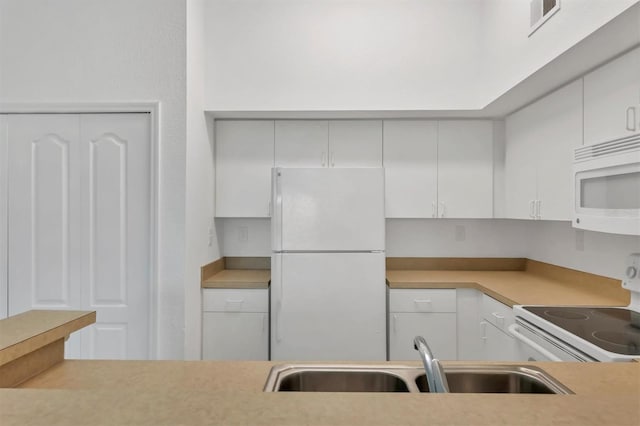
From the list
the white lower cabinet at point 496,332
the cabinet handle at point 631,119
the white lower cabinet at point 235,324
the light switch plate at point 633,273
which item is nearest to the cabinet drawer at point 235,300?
the white lower cabinet at point 235,324

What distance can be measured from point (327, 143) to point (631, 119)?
6.14ft

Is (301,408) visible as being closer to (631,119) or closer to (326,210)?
(631,119)

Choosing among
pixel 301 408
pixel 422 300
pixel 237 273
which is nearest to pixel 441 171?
pixel 422 300

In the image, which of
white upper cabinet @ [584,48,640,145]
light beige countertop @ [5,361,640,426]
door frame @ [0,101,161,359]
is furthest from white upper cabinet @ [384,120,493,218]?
light beige countertop @ [5,361,640,426]

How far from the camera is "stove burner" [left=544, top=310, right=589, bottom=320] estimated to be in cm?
174

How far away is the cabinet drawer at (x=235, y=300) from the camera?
262 centimetres

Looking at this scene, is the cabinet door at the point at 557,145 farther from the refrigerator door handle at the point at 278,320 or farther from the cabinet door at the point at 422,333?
the refrigerator door handle at the point at 278,320

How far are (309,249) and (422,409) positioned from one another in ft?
6.71

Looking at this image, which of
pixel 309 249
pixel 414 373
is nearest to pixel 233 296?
pixel 309 249

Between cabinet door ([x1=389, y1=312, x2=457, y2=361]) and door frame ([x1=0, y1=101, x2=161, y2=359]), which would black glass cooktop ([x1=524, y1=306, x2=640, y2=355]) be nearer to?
cabinet door ([x1=389, y1=312, x2=457, y2=361])

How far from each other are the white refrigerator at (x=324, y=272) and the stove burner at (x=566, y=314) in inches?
39.4

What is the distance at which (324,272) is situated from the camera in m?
2.50

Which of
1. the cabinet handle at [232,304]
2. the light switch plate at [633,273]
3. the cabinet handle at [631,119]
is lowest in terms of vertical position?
the cabinet handle at [232,304]

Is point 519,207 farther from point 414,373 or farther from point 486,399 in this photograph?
point 486,399
